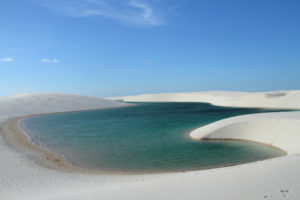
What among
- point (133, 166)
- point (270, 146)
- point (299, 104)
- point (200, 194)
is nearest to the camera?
point (200, 194)

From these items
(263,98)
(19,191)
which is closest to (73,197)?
(19,191)

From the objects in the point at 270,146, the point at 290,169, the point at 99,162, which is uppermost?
the point at 290,169

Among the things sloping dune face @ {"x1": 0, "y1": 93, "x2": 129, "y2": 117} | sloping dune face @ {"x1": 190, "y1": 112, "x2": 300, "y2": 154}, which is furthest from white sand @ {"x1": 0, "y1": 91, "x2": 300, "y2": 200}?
sloping dune face @ {"x1": 0, "y1": 93, "x2": 129, "y2": 117}

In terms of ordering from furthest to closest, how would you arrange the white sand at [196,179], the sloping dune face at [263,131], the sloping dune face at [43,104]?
the sloping dune face at [43,104], the sloping dune face at [263,131], the white sand at [196,179]

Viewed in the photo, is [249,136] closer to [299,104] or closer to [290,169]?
[290,169]

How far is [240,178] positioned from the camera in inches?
173

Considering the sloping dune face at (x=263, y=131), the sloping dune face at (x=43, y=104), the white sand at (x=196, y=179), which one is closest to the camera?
the white sand at (x=196, y=179)

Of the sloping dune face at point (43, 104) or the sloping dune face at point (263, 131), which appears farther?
the sloping dune face at point (43, 104)

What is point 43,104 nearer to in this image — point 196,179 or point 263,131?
point 263,131

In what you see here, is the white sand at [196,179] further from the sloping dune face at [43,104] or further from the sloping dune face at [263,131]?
the sloping dune face at [43,104]

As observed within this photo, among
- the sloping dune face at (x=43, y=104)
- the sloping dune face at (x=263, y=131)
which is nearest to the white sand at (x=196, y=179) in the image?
the sloping dune face at (x=263, y=131)

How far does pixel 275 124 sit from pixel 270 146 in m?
1.74

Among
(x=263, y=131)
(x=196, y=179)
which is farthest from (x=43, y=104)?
(x=196, y=179)

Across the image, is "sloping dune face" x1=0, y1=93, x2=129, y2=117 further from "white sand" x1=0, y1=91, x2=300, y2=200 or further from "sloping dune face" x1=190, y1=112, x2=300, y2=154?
"sloping dune face" x1=190, y1=112, x2=300, y2=154
